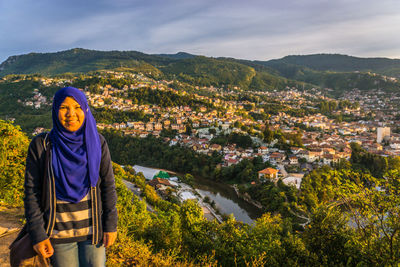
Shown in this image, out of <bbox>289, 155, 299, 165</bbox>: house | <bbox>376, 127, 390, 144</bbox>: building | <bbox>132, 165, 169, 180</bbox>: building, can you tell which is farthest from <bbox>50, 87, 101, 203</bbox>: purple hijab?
<bbox>376, 127, 390, 144</bbox>: building

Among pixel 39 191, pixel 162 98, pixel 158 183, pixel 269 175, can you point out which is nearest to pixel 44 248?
pixel 39 191

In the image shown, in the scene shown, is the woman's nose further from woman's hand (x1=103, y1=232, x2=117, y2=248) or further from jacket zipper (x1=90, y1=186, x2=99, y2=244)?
woman's hand (x1=103, y1=232, x2=117, y2=248)

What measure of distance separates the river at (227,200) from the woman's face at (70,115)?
526 inches

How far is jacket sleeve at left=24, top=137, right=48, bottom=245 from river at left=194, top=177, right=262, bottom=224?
1324cm

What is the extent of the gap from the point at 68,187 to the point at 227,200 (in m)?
16.3

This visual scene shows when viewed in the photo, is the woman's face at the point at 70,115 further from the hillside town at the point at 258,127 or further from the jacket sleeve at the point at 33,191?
Answer: the hillside town at the point at 258,127

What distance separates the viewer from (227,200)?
16562mm

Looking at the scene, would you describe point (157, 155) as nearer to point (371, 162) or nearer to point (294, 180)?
point (294, 180)

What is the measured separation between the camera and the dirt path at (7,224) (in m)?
2.21

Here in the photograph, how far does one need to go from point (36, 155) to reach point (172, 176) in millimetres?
20301

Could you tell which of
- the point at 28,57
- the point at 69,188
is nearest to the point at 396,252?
the point at 69,188

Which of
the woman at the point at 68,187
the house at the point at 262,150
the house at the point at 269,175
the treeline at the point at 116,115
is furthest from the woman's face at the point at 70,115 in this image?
the treeline at the point at 116,115

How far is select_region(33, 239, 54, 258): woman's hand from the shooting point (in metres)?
1.11

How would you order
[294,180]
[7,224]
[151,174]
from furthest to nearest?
[151,174] → [294,180] → [7,224]
